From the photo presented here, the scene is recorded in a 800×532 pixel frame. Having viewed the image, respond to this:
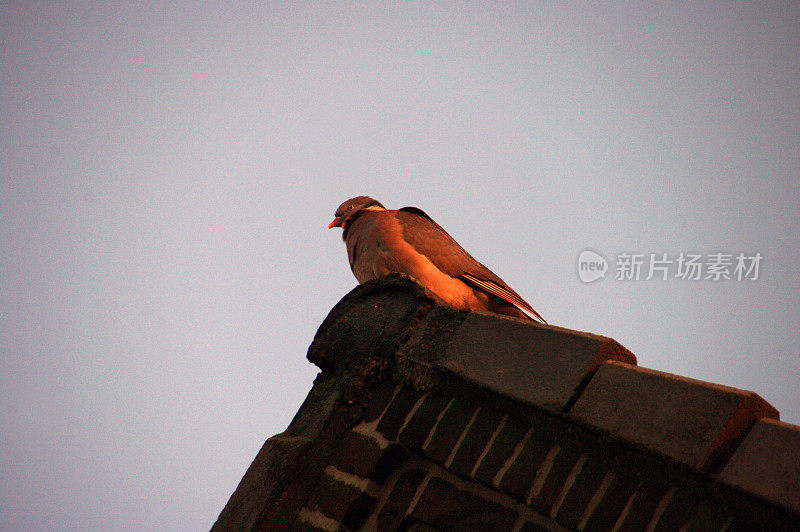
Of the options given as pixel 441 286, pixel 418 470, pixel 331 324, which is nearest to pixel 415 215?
pixel 441 286

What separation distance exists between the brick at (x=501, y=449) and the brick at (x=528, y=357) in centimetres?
7

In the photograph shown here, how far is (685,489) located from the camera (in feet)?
3.84

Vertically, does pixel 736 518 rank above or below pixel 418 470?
above

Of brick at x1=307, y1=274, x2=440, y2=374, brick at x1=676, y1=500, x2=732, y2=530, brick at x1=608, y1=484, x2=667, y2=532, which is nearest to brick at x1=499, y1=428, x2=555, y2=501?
brick at x1=608, y1=484, x2=667, y2=532

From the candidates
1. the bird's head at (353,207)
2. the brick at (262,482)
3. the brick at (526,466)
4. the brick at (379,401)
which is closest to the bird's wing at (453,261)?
the bird's head at (353,207)

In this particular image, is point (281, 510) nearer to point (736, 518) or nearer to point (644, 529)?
point (644, 529)

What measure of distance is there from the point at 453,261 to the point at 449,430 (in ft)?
7.35

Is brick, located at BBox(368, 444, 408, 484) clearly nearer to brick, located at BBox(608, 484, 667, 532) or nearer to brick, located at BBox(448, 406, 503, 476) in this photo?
brick, located at BBox(448, 406, 503, 476)

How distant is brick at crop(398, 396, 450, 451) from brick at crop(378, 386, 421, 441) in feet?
0.10

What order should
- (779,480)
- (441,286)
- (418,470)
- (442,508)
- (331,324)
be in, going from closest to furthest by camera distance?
1. (779,480)
2. (442,508)
3. (418,470)
4. (331,324)
5. (441,286)

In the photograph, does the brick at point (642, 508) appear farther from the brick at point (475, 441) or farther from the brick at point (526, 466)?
the brick at point (475, 441)

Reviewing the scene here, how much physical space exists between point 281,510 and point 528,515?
0.72 m

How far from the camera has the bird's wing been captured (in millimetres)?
3684

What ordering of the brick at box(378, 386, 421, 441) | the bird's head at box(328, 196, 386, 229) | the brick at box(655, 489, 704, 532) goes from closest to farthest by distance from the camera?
the brick at box(655, 489, 704, 532)
the brick at box(378, 386, 421, 441)
the bird's head at box(328, 196, 386, 229)
